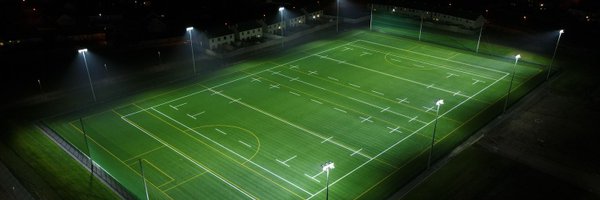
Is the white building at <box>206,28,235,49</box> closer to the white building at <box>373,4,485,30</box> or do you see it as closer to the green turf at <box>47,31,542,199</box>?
the green turf at <box>47,31,542,199</box>

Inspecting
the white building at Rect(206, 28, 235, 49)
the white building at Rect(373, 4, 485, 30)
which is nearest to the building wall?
the white building at Rect(206, 28, 235, 49)

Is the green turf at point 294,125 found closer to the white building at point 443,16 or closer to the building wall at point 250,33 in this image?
the building wall at point 250,33

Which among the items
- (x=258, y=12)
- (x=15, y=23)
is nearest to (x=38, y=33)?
(x=15, y=23)

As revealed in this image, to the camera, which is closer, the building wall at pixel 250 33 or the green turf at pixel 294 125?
the green turf at pixel 294 125

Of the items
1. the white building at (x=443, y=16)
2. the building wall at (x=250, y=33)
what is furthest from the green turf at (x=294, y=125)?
the white building at (x=443, y=16)

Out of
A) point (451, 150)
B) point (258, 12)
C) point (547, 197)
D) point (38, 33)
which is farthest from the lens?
point (258, 12)

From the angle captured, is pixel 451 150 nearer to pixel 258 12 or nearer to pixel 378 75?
pixel 378 75

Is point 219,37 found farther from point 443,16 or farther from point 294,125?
point 443,16

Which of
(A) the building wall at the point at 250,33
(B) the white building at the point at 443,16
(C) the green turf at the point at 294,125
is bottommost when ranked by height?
(C) the green turf at the point at 294,125
